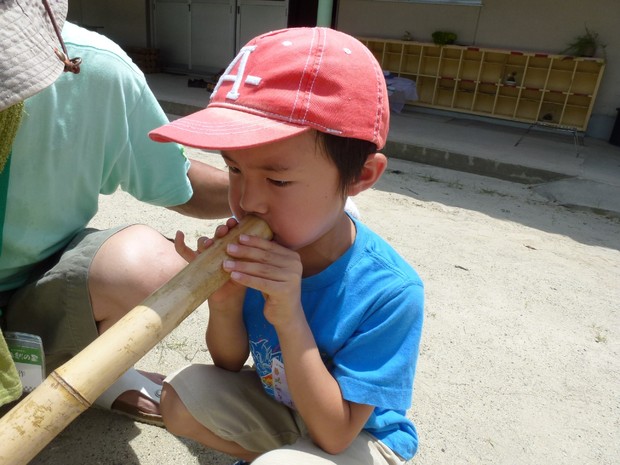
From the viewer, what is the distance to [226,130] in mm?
1080

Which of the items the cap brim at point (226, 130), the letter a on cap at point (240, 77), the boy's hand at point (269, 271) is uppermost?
the letter a on cap at point (240, 77)

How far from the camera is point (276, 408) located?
4.89 ft

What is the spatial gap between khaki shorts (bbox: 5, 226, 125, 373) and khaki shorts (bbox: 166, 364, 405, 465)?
329 mm

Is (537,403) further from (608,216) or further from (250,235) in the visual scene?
(608,216)

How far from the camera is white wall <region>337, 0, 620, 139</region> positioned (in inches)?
311

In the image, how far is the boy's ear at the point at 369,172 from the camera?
1238mm

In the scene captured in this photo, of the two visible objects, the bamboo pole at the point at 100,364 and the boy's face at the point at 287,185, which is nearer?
the bamboo pole at the point at 100,364

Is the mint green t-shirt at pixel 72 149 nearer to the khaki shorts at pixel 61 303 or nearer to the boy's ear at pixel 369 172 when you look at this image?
the khaki shorts at pixel 61 303

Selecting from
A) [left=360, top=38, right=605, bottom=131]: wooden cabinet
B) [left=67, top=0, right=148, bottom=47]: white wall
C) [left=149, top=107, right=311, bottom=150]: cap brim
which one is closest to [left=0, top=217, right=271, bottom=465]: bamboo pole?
[left=149, top=107, right=311, bottom=150]: cap brim

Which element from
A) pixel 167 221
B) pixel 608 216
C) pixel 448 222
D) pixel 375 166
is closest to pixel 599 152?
pixel 608 216

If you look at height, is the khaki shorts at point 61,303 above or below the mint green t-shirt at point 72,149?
below

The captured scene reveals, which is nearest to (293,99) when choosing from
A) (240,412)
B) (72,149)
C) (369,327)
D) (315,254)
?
(315,254)

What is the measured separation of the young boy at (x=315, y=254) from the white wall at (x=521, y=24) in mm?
8224

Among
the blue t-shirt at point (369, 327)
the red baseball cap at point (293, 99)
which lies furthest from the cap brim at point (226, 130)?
the blue t-shirt at point (369, 327)
